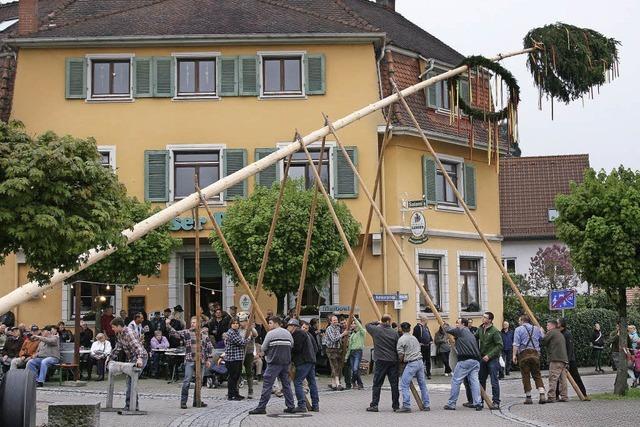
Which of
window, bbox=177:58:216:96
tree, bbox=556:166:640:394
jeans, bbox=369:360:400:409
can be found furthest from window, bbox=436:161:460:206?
jeans, bbox=369:360:400:409

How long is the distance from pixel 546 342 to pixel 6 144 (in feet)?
39.6

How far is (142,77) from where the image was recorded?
32.9 meters

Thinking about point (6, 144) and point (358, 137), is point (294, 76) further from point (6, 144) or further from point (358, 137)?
point (6, 144)

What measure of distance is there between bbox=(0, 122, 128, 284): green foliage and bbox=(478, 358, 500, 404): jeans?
28.1 feet

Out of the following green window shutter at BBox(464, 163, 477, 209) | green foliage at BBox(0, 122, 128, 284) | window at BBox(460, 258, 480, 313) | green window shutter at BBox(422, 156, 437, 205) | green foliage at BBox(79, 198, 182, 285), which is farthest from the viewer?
green window shutter at BBox(464, 163, 477, 209)

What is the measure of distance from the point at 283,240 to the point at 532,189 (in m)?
30.9

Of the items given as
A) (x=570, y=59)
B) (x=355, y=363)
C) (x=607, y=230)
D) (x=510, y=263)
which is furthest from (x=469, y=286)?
(x=510, y=263)

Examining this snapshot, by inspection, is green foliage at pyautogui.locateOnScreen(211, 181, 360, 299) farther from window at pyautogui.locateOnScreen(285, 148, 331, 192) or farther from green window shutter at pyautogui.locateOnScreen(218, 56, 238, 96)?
green window shutter at pyautogui.locateOnScreen(218, 56, 238, 96)

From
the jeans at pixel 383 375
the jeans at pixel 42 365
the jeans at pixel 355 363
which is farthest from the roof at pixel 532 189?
the jeans at pixel 383 375

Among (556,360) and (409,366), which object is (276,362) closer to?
(409,366)

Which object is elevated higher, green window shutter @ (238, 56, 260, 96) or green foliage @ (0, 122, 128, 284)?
green window shutter @ (238, 56, 260, 96)

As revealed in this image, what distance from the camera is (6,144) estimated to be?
14.8m

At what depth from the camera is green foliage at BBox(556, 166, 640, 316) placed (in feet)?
73.8

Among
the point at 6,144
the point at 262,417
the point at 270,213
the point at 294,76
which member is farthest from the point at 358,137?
the point at 6,144
